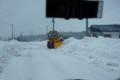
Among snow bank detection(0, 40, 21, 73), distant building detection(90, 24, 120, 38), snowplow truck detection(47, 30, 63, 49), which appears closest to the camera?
snow bank detection(0, 40, 21, 73)

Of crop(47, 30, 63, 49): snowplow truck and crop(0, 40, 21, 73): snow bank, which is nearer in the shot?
crop(0, 40, 21, 73): snow bank

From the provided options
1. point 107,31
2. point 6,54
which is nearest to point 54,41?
point 6,54

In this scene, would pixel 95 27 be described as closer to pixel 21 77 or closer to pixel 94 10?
pixel 21 77

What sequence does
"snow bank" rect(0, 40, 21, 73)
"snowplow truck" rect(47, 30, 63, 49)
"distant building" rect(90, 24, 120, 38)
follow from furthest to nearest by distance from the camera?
"distant building" rect(90, 24, 120, 38) < "snowplow truck" rect(47, 30, 63, 49) < "snow bank" rect(0, 40, 21, 73)

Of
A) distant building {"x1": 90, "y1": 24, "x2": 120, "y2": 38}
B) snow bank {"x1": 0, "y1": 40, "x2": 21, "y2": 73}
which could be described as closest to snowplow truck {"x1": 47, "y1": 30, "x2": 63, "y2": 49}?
snow bank {"x1": 0, "y1": 40, "x2": 21, "y2": 73}

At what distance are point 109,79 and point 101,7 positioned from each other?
6425 millimetres

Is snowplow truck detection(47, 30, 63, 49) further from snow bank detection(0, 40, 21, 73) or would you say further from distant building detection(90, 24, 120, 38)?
distant building detection(90, 24, 120, 38)

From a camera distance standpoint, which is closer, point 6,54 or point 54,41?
point 6,54

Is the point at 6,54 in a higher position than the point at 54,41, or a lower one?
higher

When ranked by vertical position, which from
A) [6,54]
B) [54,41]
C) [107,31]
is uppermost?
[107,31]

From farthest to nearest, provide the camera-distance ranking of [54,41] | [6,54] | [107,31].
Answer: [107,31]
[54,41]
[6,54]

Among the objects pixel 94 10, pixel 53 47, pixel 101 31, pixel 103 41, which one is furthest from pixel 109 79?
pixel 101 31

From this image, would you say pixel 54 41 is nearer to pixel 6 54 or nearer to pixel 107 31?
pixel 6 54

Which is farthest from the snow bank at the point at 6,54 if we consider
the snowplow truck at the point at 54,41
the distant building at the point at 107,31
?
the distant building at the point at 107,31
